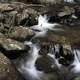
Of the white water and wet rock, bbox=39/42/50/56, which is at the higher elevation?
wet rock, bbox=39/42/50/56

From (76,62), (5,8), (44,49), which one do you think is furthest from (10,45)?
(5,8)

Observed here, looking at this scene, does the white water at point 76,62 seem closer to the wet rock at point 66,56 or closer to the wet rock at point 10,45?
the wet rock at point 66,56

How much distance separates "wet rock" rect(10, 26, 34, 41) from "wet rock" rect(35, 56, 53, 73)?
1631mm

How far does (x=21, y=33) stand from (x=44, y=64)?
7.82 feet

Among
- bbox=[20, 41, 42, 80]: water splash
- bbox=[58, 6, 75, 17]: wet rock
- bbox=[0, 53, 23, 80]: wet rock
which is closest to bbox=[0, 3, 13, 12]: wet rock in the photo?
bbox=[58, 6, 75, 17]: wet rock

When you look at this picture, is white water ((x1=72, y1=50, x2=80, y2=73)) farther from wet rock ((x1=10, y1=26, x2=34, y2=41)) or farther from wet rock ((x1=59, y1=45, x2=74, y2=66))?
wet rock ((x1=10, y1=26, x2=34, y2=41))

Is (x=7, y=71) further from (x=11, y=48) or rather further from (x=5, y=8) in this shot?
(x=5, y=8)

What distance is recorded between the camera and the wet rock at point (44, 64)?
27.5 ft

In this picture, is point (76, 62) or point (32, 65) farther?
point (76, 62)

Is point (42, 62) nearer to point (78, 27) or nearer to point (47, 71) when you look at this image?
point (47, 71)

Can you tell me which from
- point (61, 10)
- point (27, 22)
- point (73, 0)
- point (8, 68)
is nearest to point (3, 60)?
point (8, 68)

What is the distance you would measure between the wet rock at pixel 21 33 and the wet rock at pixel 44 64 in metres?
1.63

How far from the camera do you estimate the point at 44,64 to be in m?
8.46

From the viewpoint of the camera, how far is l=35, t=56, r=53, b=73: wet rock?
8.37 metres
